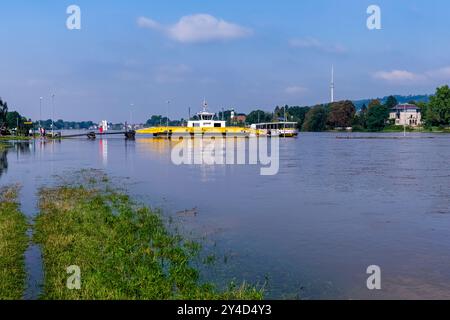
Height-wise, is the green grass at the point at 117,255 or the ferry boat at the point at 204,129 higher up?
the ferry boat at the point at 204,129

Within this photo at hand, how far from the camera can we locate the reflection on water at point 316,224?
1291 cm

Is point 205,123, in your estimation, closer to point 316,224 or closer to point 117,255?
point 316,224

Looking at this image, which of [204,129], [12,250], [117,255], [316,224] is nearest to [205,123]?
[204,129]

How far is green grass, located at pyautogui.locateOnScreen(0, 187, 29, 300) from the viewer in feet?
36.6

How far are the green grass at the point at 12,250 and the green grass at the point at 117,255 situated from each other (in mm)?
593

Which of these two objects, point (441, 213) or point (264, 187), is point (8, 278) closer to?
point (441, 213)

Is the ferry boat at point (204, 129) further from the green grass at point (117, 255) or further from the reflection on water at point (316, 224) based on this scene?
the green grass at point (117, 255)

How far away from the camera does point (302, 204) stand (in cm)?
2530

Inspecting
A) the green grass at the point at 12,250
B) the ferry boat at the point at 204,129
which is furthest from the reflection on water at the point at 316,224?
the ferry boat at the point at 204,129

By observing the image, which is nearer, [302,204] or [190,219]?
[190,219]

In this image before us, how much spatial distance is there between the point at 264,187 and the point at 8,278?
22.5m

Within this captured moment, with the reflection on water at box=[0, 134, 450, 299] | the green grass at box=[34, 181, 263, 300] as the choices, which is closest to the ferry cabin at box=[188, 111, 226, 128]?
the reflection on water at box=[0, 134, 450, 299]

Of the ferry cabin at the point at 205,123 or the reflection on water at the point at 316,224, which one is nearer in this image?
the reflection on water at the point at 316,224
